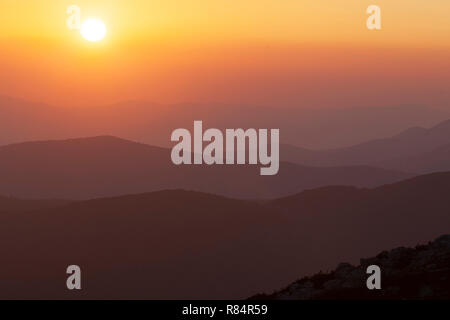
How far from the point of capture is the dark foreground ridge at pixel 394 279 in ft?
109

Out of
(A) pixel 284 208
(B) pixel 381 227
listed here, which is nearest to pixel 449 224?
(B) pixel 381 227

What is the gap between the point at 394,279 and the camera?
35.5 metres

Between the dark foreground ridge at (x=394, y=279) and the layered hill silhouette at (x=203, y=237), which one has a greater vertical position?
the layered hill silhouette at (x=203, y=237)

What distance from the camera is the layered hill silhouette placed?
108250mm

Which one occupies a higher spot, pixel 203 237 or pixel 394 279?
pixel 203 237

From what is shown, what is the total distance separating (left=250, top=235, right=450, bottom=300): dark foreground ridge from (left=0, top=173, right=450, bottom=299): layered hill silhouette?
202ft

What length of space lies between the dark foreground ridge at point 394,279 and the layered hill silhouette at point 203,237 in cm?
6156

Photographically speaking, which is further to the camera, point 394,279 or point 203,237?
point 203,237

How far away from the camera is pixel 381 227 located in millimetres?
146250

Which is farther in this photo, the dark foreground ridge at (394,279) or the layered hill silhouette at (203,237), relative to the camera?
the layered hill silhouette at (203,237)

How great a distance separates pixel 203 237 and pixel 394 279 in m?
103
